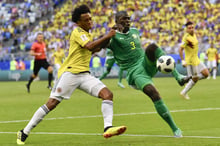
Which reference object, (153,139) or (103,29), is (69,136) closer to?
(153,139)

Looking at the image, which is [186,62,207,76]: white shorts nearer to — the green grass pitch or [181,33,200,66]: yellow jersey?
[181,33,200,66]: yellow jersey

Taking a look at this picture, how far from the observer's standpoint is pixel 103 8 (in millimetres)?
48219

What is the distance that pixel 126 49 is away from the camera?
436 inches

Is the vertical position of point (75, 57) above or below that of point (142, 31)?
above

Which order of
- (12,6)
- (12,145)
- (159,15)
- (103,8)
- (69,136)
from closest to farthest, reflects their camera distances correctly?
1. (12,145)
2. (69,136)
3. (159,15)
4. (103,8)
5. (12,6)

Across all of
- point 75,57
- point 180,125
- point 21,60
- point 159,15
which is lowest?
point 21,60

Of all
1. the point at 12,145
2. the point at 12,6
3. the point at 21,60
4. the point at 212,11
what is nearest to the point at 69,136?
the point at 12,145

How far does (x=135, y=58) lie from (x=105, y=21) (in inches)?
1420

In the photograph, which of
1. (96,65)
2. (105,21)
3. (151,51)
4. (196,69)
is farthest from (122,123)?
(105,21)

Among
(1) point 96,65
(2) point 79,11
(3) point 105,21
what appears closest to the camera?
(2) point 79,11

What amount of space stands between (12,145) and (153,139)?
8.30 ft

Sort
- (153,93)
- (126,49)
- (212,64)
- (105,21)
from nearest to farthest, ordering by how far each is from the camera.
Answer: (153,93) < (126,49) < (212,64) < (105,21)

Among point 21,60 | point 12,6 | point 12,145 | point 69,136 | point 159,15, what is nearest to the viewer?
point 12,145

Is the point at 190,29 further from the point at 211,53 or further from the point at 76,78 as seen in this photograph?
the point at 211,53
